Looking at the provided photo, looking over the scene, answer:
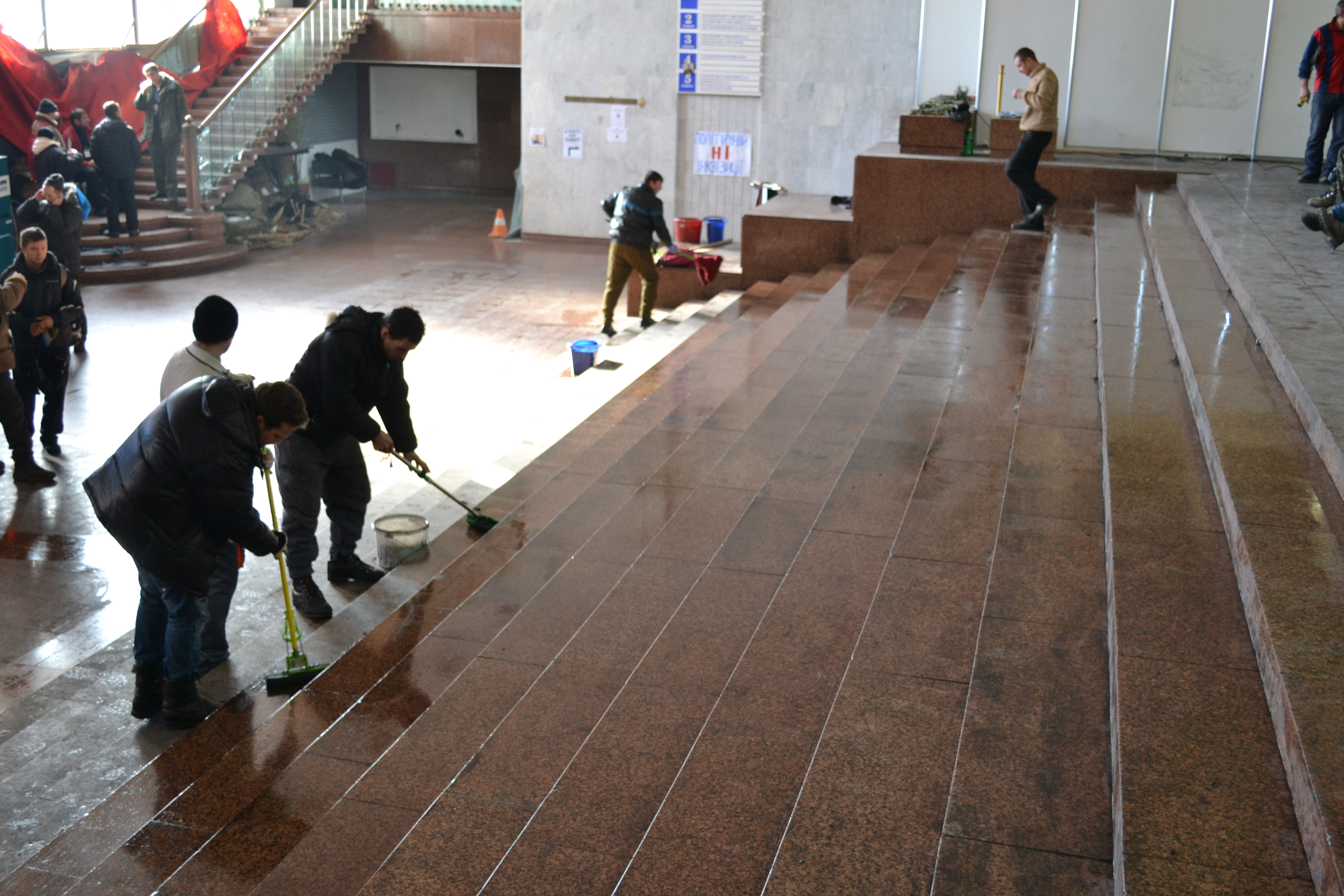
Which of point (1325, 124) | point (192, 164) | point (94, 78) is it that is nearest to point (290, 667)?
point (1325, 124)

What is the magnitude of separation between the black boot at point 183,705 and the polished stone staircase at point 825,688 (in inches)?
7.9

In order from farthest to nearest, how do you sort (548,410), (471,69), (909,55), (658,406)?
(471,69)
(909,55)
(548,410)
(658,406)

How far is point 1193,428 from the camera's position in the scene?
17.3 feet

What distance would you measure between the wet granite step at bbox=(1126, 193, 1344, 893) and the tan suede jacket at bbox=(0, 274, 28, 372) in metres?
7.02

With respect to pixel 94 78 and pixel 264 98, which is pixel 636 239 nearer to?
pixel 264 98

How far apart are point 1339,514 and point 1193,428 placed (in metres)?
1.34

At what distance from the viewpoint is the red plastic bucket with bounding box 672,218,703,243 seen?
1553 cm

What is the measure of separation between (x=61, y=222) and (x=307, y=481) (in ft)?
19.3

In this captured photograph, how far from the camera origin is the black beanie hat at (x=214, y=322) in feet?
16.6

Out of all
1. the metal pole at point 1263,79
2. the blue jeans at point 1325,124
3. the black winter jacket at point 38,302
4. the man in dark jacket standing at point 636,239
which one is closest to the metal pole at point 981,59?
the metal pole at point 1263,79

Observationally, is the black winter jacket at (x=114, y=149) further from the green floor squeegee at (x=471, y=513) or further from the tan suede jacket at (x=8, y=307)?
the green floor squeegee at (x=471, y=513)

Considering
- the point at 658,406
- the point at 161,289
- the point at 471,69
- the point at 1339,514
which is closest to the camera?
the point at 1339,514

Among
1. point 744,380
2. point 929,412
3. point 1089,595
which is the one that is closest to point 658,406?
point 744,380

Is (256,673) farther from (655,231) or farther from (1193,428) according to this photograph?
(655,231)
